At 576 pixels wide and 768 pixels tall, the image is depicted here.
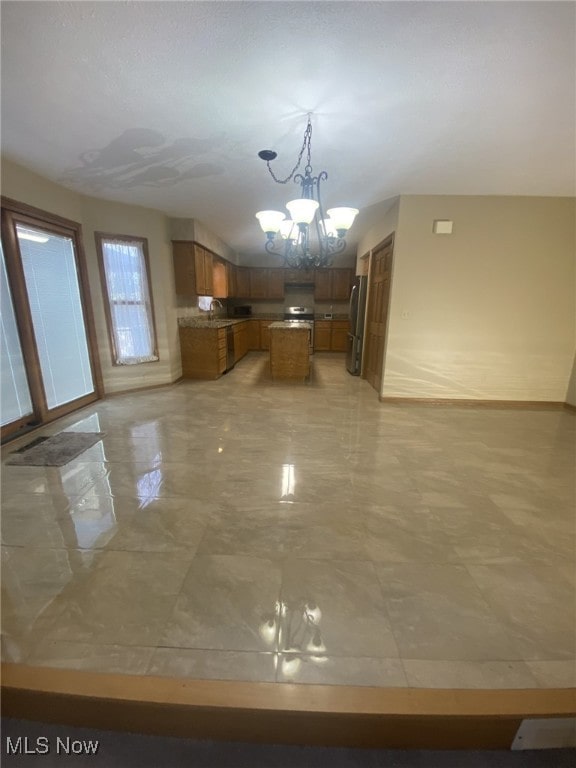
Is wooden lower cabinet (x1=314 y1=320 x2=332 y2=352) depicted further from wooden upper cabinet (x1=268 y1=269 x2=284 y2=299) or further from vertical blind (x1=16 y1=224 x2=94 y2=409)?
vertical blind (x1=16 y1=224 x2=94 y2=409)

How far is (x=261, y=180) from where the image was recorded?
3119 mm

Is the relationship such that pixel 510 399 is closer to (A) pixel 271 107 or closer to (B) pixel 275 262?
(A) pixel 271 107

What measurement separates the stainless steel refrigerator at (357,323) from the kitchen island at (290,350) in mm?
960

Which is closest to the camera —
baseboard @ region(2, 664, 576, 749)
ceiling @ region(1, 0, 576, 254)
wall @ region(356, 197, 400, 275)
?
baseboard @ region(2, 664, 576, 749)

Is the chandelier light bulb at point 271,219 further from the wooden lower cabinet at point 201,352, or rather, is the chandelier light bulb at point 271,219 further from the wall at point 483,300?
the wooden lower cabinet at point 201,352

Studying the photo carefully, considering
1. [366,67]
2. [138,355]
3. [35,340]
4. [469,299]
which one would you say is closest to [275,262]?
[138,355]

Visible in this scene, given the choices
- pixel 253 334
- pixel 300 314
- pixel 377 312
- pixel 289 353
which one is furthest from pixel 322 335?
pixel 377 312

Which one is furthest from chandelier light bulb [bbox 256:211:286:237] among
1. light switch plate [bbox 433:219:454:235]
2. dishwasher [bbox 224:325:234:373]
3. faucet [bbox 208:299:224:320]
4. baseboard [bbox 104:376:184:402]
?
faucet [bbox 208:299:224:320]

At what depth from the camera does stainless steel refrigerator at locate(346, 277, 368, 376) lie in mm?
5137

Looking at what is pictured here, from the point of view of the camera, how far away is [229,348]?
576 centimetres

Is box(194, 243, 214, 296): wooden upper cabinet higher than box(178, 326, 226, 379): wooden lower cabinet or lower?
higher

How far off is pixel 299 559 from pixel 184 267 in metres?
4.45

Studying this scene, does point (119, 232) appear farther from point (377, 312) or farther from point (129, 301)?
point (377, 312)

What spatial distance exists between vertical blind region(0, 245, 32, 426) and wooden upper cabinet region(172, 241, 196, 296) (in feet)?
7.07
